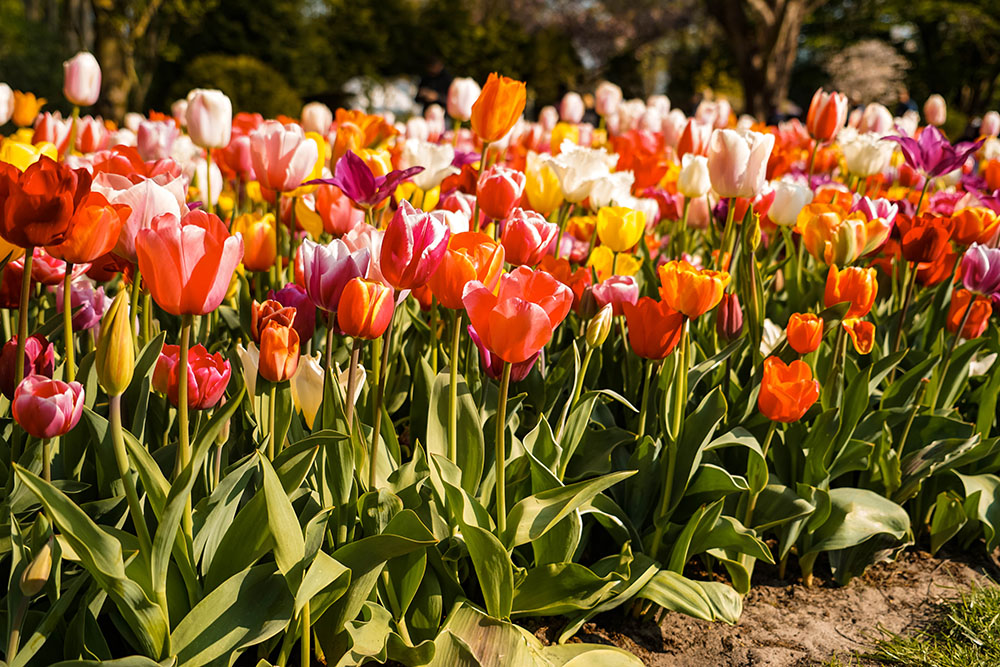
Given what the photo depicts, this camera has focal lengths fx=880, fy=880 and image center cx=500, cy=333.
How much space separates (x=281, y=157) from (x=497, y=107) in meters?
0.55

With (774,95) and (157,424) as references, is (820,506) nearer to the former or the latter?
(157,424)

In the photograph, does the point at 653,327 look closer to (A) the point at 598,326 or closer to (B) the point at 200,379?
(A) the point at 598,326

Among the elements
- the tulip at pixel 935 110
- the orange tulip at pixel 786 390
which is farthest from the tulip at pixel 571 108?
the orange tulip at pixel 786 390

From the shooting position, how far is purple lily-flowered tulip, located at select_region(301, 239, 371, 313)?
56.9 inches

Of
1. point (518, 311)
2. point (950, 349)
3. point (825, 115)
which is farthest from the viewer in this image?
point (825, 115)

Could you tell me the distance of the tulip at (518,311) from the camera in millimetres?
1328

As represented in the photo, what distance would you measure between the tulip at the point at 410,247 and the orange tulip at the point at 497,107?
31.2 inches

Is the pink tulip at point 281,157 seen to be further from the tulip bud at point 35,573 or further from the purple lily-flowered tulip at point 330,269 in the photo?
the tulip bud at point 35,573

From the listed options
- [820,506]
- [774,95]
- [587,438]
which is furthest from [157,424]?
[774,95]

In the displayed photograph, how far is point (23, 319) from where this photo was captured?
139 centimetres

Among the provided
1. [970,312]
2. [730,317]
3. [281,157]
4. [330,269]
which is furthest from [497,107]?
[970,312]

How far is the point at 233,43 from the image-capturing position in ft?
52.2

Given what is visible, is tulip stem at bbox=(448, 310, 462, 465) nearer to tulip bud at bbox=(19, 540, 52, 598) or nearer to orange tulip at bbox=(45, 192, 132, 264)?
orange tulip at bbox=(45, 192, 132, 264)

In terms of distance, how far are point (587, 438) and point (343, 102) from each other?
43.3 ft
